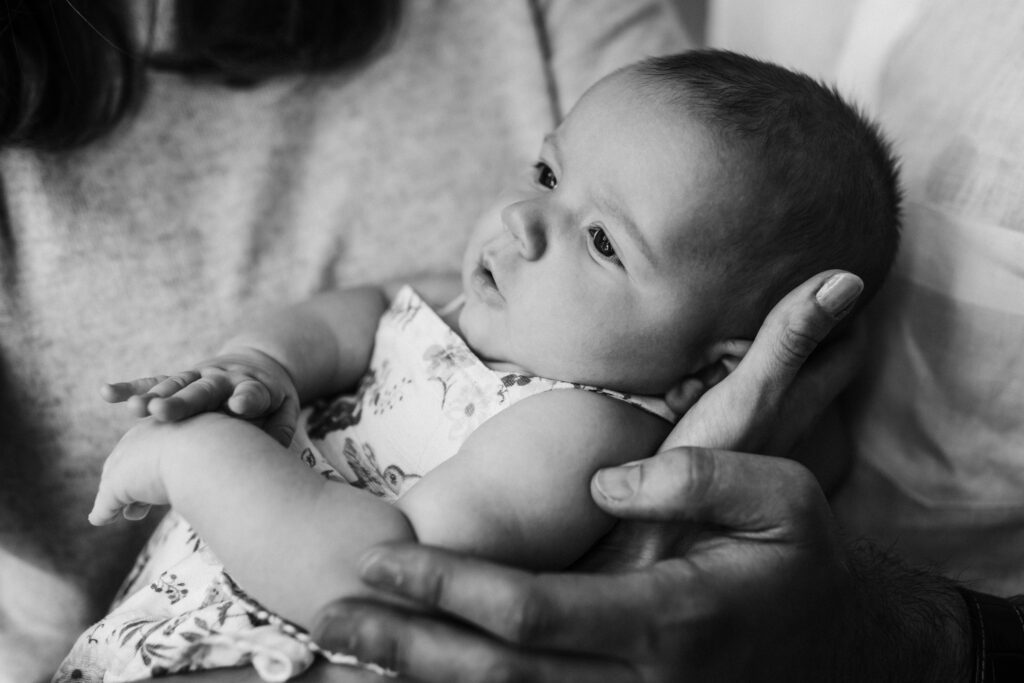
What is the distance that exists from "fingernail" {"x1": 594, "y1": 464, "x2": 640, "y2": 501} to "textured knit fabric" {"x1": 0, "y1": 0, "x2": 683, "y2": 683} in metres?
0.58

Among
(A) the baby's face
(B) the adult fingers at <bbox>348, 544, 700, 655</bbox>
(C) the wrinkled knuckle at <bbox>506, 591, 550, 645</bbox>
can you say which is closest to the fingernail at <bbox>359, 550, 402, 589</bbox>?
(B) the adult fingers at <bbox>348, 544, 700, 655</bbox>

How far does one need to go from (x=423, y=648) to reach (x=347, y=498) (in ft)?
0.55

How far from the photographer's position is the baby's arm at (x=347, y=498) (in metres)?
0.82

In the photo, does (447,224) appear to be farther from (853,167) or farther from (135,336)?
(853,167)

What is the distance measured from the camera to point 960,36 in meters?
1.19

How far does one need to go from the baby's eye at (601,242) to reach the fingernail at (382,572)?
445 millimetres

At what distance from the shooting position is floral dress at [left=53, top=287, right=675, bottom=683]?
34.0 inches

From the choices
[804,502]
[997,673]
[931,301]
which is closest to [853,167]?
[931,301]

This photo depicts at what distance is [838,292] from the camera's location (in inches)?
37.0

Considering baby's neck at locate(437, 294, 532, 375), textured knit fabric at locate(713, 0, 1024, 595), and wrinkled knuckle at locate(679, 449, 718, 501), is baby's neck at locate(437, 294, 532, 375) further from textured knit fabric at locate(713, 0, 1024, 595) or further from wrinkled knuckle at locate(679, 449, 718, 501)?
textured knit fabric at locate(713, 0, 1024, 595)

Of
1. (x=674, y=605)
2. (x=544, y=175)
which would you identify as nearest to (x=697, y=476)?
(x=674, y=605)

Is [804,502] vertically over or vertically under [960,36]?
under

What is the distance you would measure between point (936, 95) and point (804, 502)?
2.22 ft

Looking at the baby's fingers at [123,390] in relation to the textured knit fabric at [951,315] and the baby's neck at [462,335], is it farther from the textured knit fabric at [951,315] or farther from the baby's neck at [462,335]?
the textured knit fabric at [951,315]
